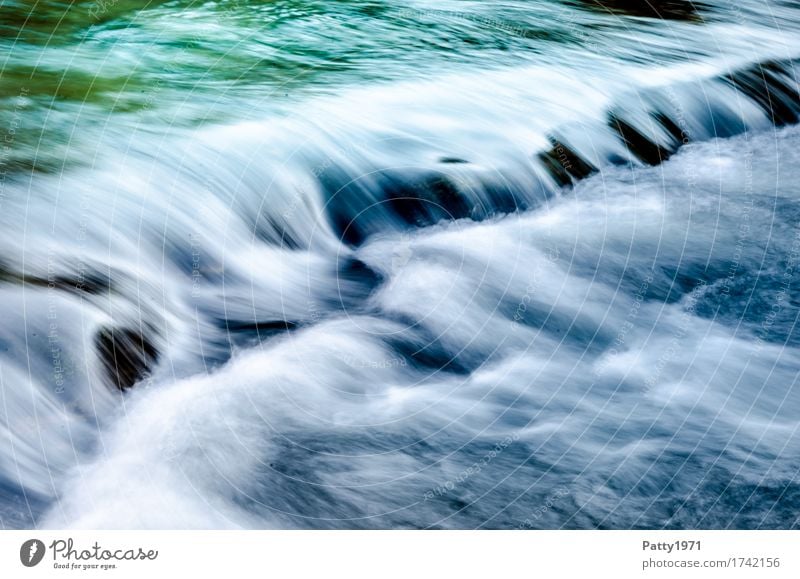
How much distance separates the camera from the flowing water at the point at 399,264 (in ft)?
8.99

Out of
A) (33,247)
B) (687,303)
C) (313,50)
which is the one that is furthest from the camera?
(313,50)

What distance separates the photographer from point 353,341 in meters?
2.98

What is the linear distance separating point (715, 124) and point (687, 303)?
0.94 m

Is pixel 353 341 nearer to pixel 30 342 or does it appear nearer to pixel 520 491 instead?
pixel 520 491

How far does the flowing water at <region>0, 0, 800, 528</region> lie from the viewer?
2.74m
